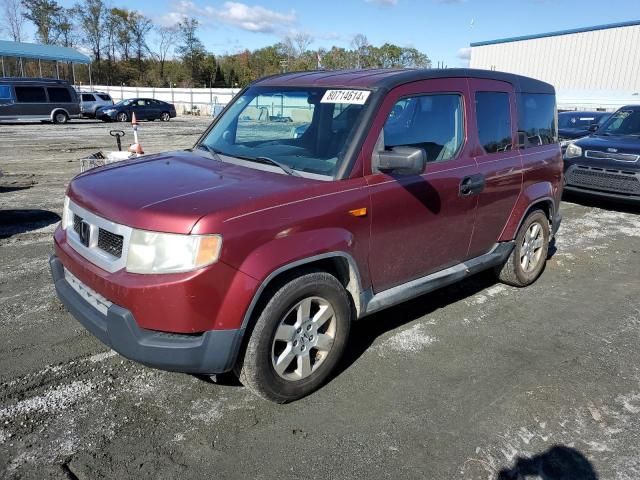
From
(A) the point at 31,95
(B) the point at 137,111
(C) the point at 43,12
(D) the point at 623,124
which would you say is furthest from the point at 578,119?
(C) the point at 43,12

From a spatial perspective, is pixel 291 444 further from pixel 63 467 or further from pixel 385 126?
pixel 385 126

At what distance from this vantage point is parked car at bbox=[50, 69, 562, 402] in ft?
8.77

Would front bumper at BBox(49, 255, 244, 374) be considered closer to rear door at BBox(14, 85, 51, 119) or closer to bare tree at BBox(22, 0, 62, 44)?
rear door at BBox(14, 85, 51, 119)

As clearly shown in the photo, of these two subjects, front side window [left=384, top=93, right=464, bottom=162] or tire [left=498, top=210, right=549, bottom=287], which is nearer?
front side window [left=384, top=93, right=464, bottom=162]

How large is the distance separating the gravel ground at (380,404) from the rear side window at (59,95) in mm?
25899

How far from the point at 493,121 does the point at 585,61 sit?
3791cm


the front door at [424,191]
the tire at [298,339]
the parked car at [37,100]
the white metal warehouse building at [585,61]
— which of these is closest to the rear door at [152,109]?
the parked car at [37,100]

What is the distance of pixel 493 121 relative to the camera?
445 cm

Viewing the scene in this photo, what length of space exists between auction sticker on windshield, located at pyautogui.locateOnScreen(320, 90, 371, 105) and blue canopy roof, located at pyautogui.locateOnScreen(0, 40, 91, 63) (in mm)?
47441

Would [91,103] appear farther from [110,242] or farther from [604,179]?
[110,242]

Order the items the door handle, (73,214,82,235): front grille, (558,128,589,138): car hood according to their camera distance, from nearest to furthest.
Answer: (73,214,82,235): front grille, the door handle, (558,128,589,138): car hood

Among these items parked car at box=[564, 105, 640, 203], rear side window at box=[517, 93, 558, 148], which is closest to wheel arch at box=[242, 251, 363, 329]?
rear side window at box=[517, 93, 558, 148]

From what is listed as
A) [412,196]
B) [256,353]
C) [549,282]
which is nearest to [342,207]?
[412,196]

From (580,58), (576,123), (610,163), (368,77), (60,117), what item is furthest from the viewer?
(580,58)
